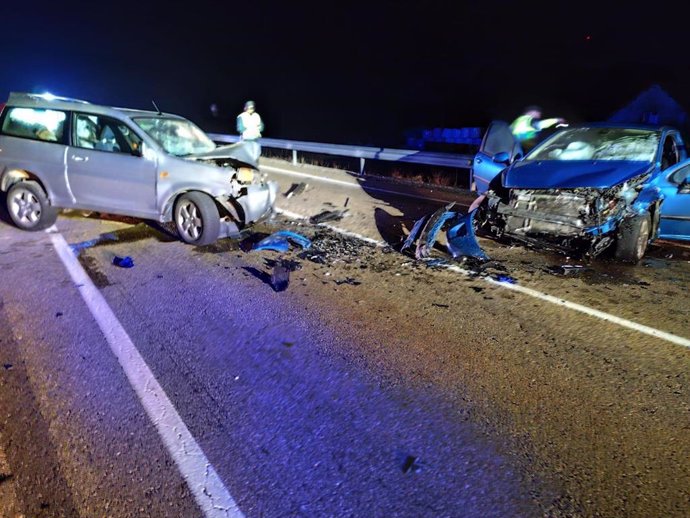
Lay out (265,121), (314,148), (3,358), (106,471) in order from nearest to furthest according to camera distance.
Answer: (106,471)
(3,358)
(314,148)
(265,121)

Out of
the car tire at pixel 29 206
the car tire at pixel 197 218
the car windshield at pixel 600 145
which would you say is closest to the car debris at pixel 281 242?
the car tire at pixel 197 218

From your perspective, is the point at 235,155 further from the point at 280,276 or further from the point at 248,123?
the point at 248,123

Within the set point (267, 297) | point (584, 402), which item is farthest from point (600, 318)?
point (267, 297)

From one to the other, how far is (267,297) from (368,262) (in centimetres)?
152

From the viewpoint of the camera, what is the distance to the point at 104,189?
660 cm

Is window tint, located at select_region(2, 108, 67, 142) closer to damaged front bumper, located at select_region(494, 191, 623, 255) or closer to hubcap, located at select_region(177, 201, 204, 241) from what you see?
hubcap, located at select_region(177, 201, 204, 241)

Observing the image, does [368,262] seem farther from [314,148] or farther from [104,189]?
[314,148]

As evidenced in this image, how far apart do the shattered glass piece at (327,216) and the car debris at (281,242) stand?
117cm

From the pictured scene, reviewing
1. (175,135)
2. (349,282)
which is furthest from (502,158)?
(175,135)

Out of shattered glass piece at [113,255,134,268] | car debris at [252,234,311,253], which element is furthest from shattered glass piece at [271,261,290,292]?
shattered glass piece at [113,255,134,268]

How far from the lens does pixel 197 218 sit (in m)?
6.30

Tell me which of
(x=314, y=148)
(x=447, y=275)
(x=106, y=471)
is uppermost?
(x=314, y=148)

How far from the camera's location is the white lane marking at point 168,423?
93.4 inches

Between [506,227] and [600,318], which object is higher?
[506,227]
